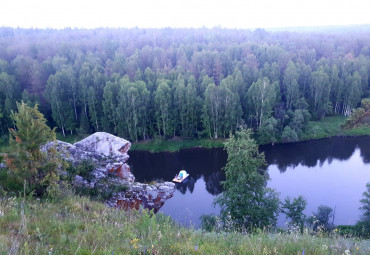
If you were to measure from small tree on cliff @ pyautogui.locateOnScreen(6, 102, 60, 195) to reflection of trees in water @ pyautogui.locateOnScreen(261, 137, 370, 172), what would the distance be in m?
24.3

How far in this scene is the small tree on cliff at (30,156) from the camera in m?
11.3

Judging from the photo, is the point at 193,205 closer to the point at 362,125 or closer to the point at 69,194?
the point at 69,194

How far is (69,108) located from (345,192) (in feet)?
114

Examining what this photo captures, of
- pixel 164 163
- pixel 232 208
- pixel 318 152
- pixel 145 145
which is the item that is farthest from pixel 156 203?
pixel 318 152

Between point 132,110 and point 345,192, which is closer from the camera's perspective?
point 345,192

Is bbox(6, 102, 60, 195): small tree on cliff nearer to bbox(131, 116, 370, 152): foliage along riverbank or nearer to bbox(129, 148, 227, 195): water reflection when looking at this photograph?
bbox(129, 148, 227, 195): water reflection

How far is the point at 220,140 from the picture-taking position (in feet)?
125

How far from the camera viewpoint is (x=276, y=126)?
39.2 m

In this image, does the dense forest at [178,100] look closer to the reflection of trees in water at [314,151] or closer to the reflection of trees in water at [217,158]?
the reflection of trees in water at [314,151]

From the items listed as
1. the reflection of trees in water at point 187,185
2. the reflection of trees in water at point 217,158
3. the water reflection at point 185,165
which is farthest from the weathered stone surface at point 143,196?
the reflection of trees in water at point 217,158

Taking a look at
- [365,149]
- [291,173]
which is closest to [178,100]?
[291,173]

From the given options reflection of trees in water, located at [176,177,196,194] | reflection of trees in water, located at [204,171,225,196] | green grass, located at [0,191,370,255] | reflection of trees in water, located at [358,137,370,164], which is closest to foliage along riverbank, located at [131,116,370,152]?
reflection of trees in water, located at [358,137,370,164]

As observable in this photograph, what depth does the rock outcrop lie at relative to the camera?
15359 millimetres

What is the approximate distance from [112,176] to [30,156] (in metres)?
5.93
